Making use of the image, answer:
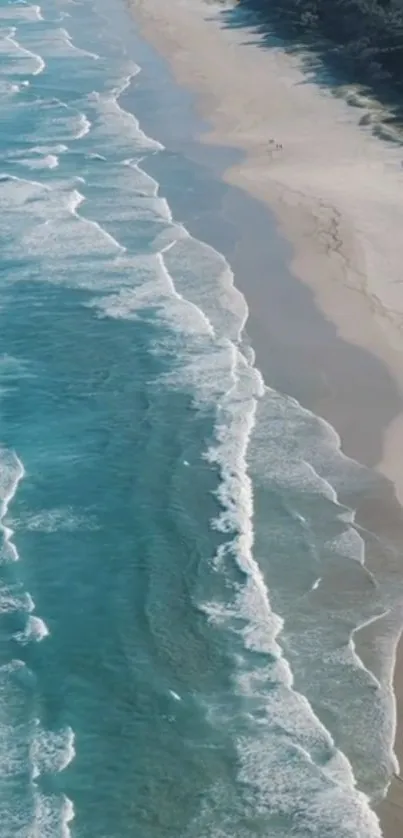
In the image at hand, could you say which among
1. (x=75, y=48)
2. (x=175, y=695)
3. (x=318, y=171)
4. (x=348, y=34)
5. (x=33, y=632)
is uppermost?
(x=175, y=695)

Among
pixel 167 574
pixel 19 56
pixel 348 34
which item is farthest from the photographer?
pixel 19 56

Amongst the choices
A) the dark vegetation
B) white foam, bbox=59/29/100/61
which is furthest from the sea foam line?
the dark vegetation

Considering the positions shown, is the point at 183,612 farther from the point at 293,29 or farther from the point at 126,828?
the point at 293,29

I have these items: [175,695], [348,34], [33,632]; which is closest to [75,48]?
[348,34]

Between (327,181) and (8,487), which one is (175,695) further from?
(327,181)

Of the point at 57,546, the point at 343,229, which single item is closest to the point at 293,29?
the point at 343,229
